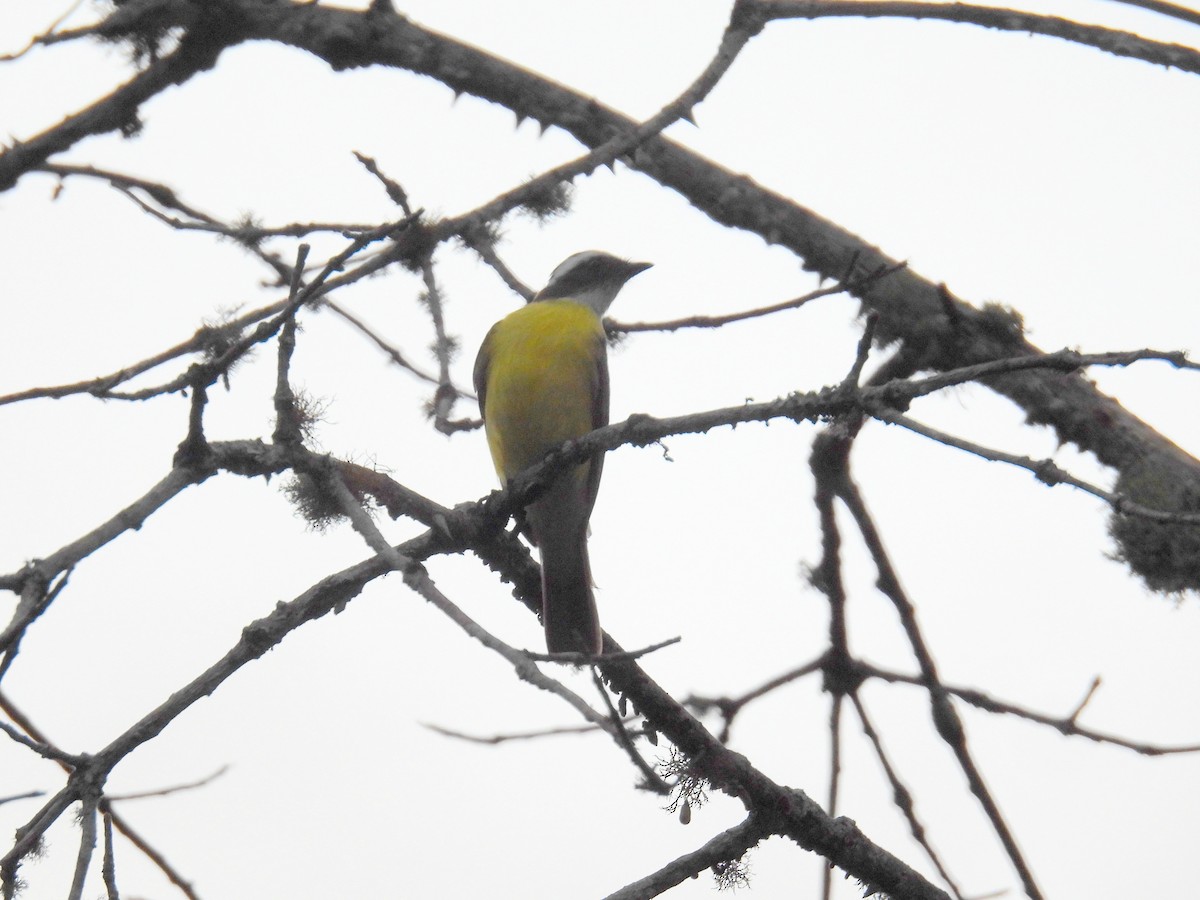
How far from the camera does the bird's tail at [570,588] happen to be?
16.6ft

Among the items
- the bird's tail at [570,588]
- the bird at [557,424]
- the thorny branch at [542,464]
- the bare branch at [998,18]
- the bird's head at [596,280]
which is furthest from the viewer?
the bird's head at [596,280]

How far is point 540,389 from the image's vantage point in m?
5.38

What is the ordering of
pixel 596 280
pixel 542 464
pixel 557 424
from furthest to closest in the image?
pixel 596 280
pixel 557 424
pixel 542 464

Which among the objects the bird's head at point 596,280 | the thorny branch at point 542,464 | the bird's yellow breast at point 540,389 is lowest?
the thorny branch at point 542,464

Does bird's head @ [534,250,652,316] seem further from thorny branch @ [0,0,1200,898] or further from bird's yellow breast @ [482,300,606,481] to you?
thorny branch @ [0,0,1200,898]

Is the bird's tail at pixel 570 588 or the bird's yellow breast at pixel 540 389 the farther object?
the bird's yellow breast at pixel 540 389

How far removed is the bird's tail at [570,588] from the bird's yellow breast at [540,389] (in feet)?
1.14

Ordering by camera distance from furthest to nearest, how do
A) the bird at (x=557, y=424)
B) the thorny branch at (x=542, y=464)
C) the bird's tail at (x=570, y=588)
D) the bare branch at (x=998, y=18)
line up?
1. the bird at (x=557, y=424)
2. the bird's tail at (x=570, y=588)
3. the bare branch at (x=998, y=18)
4. the thorny branch at (x=542, y=464)

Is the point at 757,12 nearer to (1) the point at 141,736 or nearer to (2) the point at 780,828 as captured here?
(2) the point at 780,828

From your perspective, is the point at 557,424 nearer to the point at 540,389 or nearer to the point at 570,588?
the point at 540,389

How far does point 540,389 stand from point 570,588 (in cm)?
89

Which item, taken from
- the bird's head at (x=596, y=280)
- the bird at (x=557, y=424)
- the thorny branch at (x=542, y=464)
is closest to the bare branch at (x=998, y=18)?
the thorny branch at (x=542, y=464)

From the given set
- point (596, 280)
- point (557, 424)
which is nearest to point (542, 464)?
point (557, 424)

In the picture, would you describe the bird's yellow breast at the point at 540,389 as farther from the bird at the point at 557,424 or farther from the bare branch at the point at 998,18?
the bare branch at the point at 998,18
